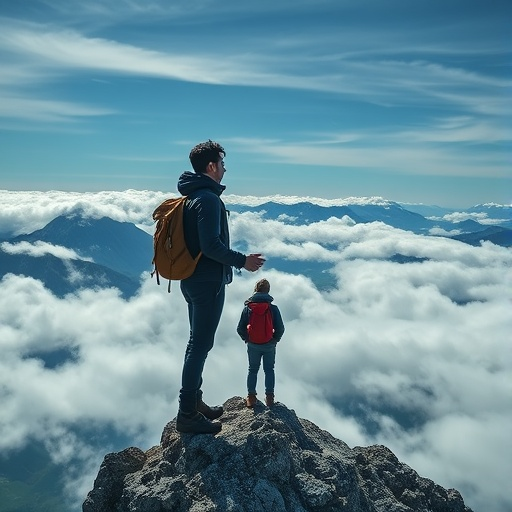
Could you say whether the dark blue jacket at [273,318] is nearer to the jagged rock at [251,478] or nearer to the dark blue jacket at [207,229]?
the jagged rock at [251,478]

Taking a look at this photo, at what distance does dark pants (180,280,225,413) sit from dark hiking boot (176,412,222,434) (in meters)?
0.16

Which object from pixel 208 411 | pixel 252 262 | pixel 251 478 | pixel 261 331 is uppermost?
pixel 261 331

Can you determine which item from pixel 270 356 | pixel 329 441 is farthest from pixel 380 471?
pixel 270 356

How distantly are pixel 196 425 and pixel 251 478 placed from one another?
4.45 ft

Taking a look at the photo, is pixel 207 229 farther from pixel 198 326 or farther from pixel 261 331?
pixel 261 331

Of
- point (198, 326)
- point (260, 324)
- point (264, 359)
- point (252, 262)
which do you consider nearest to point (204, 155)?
point (252, 262)

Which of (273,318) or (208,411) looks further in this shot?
(273,318)

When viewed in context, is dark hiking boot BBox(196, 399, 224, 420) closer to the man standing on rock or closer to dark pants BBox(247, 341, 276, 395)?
the man standing on rock

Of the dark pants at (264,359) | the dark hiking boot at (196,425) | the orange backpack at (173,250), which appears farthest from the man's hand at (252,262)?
the dark pants at (264,359)

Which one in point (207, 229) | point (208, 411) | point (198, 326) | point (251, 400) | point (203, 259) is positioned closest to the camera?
point (207, 229)

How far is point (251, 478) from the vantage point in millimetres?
6789

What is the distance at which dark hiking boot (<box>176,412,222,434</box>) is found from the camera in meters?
7.52

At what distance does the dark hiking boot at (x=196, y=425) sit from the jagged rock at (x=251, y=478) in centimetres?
15

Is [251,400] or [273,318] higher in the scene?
[273,318]
